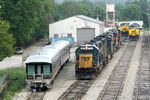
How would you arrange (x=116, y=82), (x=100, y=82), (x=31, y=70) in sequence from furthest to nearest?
(x=100, y=82)
(x=116, y=82)
(x=31, y=70)

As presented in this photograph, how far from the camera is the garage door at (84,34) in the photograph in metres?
62.1

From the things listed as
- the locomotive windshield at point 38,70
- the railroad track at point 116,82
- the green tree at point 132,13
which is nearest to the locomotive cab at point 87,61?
the railroad track at point 116,82

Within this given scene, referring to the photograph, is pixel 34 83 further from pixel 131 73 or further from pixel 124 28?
pixel 124 28

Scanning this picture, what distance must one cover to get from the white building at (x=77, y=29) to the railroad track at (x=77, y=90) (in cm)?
3339

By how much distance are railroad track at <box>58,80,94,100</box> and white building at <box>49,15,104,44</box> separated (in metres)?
33.4

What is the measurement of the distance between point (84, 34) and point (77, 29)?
1.75 meters

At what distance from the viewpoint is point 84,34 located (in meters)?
62.6

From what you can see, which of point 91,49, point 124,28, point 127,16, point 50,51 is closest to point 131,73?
point 91,49

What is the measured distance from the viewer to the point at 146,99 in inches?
894

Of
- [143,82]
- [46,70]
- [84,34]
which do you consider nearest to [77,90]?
[46,70]

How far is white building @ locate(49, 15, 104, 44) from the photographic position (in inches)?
2446

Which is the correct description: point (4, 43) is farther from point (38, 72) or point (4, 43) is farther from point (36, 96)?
point (36, 96)

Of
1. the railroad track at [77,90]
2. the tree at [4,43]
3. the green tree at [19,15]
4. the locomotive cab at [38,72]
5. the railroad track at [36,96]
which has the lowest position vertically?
the railroad track at [36,96]

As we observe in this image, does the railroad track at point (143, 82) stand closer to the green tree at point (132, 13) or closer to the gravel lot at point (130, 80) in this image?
the gravel lot at point (130, 80)
